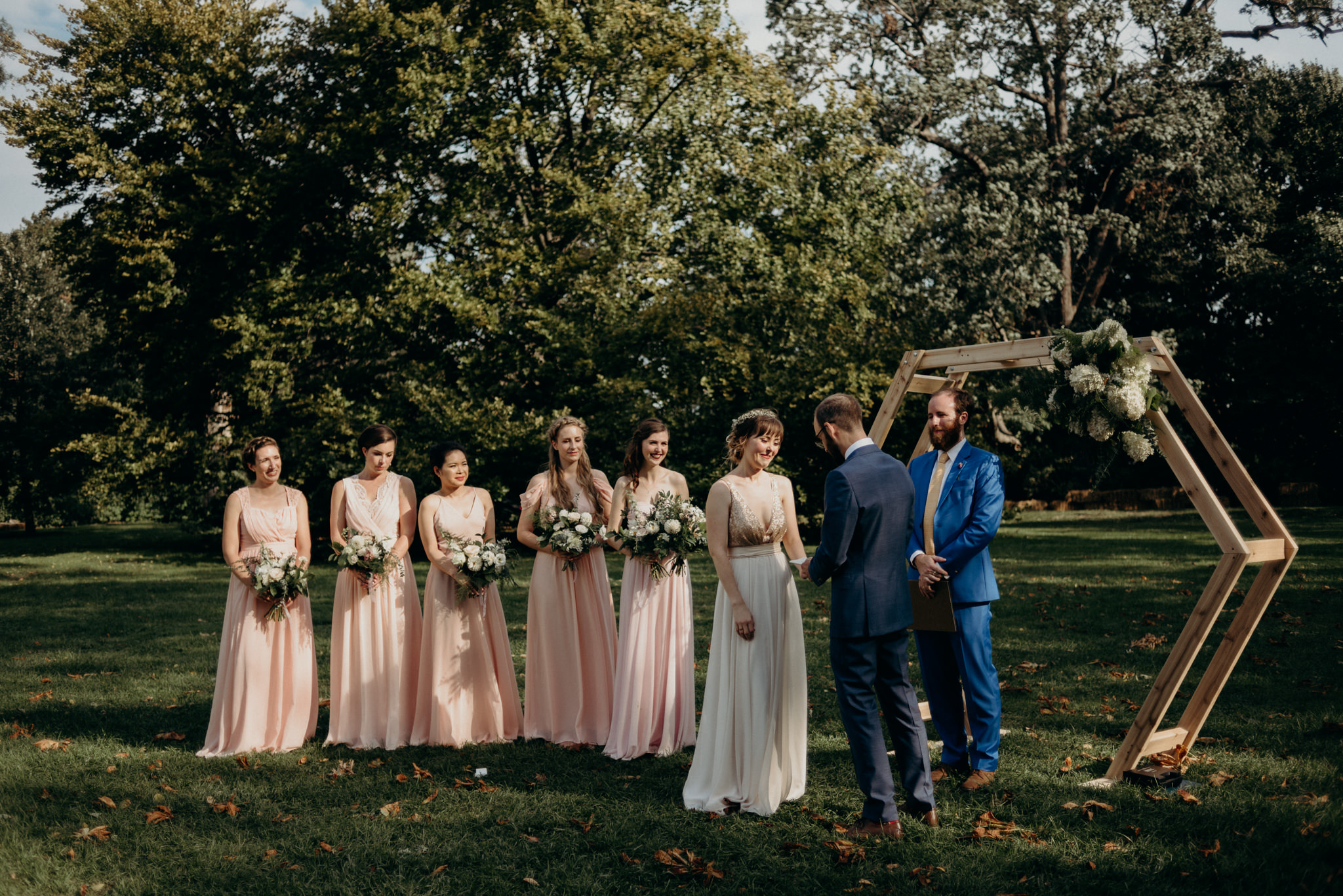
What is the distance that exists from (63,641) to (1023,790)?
11.8 metres

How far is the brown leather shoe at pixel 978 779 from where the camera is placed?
600cm

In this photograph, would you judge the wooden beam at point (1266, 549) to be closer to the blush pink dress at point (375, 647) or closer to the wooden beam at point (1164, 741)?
the wooden beam at point (1164, 741)

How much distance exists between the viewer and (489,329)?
76.5 ft

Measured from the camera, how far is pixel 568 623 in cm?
779

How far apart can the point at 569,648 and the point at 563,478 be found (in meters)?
1.33

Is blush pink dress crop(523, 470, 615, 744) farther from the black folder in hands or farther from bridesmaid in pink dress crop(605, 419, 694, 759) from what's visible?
the black folder in hands

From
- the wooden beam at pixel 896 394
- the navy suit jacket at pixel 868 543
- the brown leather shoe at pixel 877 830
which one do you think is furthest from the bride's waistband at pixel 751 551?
the wooden beam at pixel 896 394

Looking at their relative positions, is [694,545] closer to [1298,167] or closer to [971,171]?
[971,171]

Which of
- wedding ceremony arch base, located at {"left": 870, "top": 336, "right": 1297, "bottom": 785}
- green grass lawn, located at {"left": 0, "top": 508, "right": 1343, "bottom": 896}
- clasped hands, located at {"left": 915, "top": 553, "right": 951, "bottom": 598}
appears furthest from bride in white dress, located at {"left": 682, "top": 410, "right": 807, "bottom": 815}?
wedding ceremony arch base, located at {"left": 870, "top": 336, "right": 1297, "bottom": 785}

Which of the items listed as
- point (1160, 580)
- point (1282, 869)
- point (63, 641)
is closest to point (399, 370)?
point (63, 641)

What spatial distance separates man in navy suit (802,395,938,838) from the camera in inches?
202

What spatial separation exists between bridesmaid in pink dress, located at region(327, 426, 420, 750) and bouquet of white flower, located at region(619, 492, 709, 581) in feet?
6.33

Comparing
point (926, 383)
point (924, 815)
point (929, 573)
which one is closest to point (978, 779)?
point (924, 815)

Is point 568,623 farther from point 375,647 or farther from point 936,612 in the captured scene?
point 936,612
